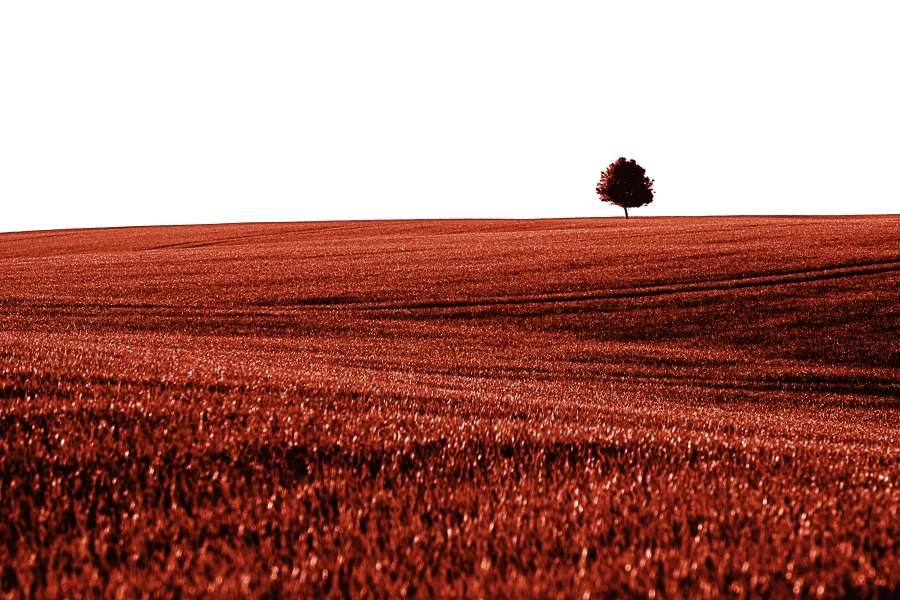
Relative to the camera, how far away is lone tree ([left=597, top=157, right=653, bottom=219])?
129000mm

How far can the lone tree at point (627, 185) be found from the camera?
423 feet

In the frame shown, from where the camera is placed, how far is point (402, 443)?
7820mm

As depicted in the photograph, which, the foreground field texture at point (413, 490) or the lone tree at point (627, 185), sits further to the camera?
the lone tree at point (627, 185)

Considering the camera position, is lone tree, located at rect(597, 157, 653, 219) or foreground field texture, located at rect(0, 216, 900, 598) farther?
lone tree, located at rect(597, 157, 653, 219)

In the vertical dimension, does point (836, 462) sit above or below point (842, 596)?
below

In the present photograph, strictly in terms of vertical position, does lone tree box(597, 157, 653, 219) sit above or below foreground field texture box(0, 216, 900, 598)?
above

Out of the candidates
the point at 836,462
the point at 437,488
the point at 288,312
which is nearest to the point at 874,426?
the point at 836,462

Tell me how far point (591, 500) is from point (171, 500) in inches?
132

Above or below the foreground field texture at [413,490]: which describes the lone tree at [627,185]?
above

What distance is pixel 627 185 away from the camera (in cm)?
12925

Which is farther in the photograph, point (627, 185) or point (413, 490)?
point (627, 185)

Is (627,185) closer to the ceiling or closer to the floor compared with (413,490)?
closer to the ceiling

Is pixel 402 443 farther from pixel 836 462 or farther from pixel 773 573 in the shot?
pixel 836 462

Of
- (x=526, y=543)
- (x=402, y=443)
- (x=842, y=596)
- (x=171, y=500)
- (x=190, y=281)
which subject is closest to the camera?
(x=842, y=596)
